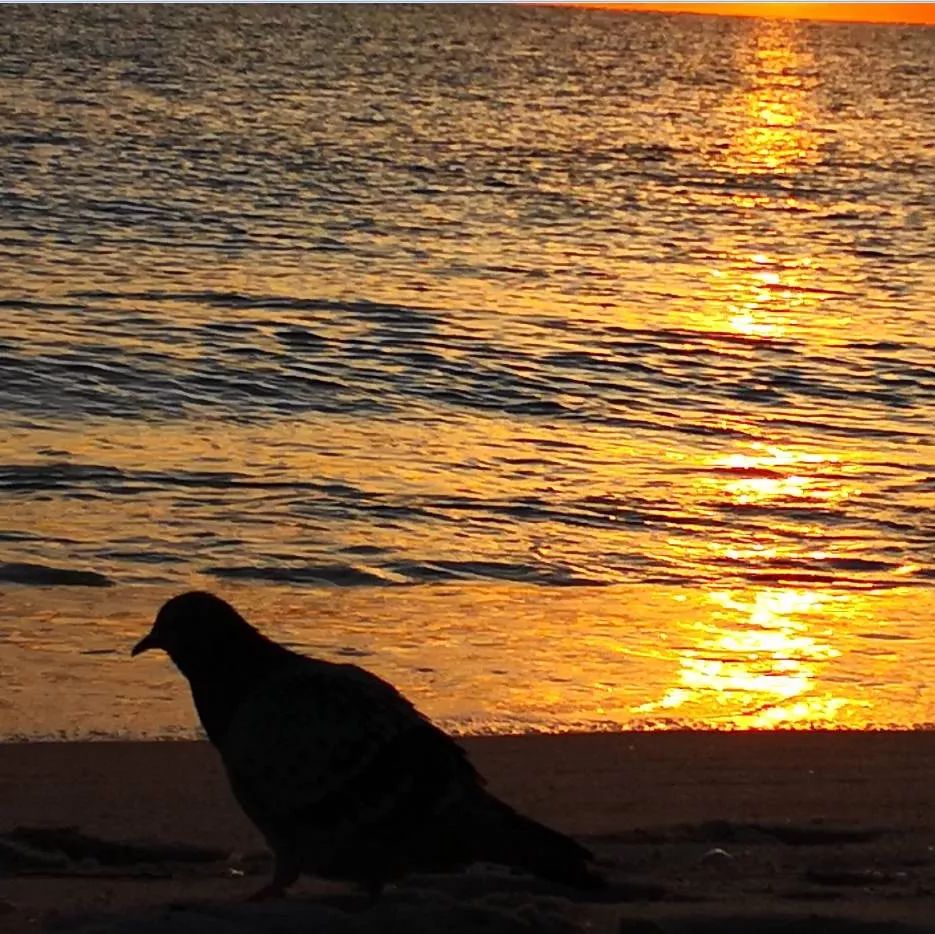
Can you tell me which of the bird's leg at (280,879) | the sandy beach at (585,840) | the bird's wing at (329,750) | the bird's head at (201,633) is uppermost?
the bird's head at (201,633)

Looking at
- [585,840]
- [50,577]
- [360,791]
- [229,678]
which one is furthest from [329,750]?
[50,577]

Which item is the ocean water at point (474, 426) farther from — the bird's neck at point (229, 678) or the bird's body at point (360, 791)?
the bird's body at point (360, 791)

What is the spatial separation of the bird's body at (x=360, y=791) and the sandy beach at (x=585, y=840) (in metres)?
0.11

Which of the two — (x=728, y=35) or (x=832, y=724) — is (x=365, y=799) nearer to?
(x=832, y=724)

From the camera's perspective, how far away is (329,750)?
4590 mm

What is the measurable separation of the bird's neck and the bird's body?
0.01m

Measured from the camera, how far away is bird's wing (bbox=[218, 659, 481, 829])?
459 cm

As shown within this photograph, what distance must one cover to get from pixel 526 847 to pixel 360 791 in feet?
1.26

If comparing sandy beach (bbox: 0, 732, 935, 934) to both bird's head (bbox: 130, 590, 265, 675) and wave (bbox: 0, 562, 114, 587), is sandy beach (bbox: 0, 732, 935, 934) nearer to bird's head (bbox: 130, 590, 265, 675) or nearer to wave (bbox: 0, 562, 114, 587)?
bird's head (bbox: 130, 590, 265, 675)

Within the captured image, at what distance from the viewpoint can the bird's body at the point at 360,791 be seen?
181 inches

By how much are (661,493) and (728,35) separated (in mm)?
102990

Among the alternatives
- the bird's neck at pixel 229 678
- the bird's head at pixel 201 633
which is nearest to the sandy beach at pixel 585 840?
the bird's neck at pixel 229 678

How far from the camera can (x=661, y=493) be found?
12.2 metres

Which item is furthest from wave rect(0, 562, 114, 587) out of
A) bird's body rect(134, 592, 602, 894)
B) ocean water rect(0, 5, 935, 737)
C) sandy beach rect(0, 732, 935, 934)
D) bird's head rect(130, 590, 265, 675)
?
bird's body rect(134, 592, 602, 894)
